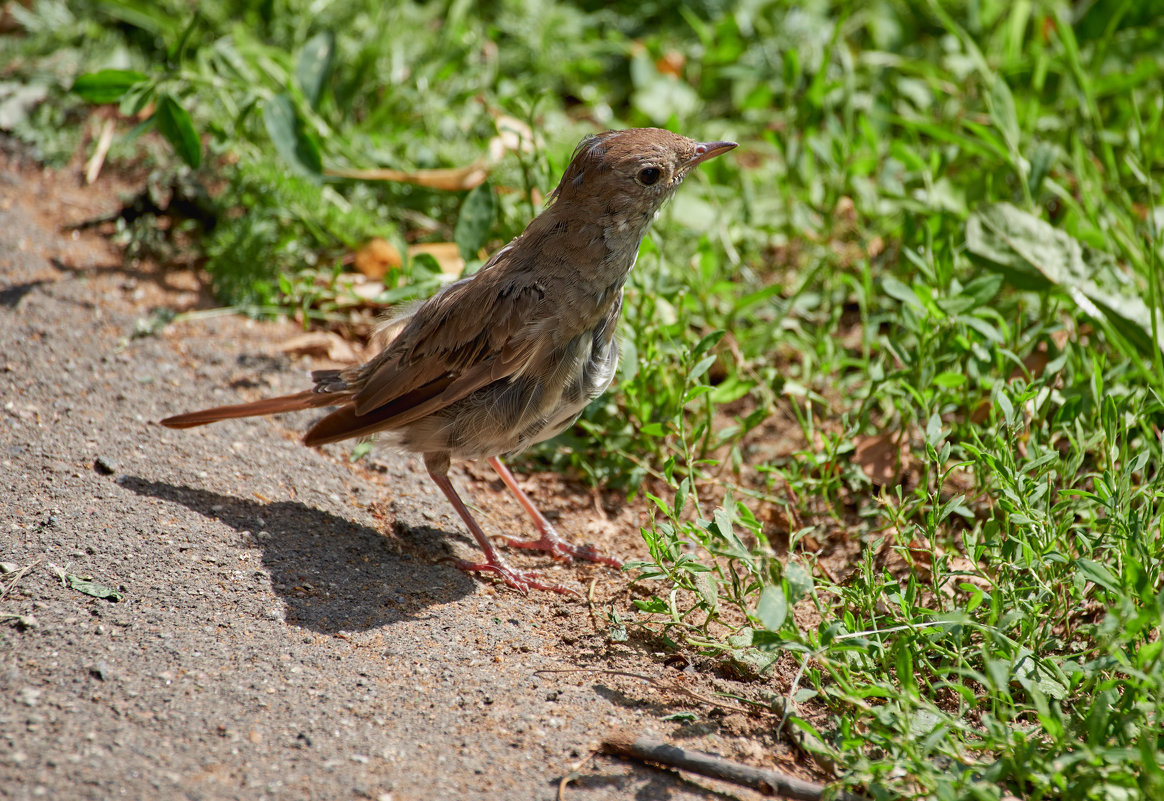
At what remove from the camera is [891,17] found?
6871 millimetres

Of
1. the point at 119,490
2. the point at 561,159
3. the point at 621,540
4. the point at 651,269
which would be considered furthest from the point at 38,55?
the point at 621,540

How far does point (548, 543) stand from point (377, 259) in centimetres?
201

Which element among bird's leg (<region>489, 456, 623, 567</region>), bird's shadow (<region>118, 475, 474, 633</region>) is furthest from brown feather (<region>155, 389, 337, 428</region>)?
bird's leg (<region>489, 456, 623, 567</region>)

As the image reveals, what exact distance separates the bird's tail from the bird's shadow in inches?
12.4

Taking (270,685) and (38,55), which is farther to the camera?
(38,55)

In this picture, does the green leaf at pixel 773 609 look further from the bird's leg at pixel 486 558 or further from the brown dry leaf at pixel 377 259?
the brown dry leaf at pixel 377 259

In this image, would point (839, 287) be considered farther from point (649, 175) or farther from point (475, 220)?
point (475, 220)

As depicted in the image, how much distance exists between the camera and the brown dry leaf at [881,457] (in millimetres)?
4312

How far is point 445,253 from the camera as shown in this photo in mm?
5328

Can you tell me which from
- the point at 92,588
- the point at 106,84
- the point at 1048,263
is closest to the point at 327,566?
the point at 92,588

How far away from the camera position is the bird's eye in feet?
12.8

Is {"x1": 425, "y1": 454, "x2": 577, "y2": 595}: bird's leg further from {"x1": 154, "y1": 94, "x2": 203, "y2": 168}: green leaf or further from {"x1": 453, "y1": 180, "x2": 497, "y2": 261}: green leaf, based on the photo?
{"x1": 154, "y1": 94, "x2": 203, "y2": 168}: green leaf

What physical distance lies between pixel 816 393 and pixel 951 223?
1.06m

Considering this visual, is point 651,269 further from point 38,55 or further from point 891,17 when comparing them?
point 38,55
